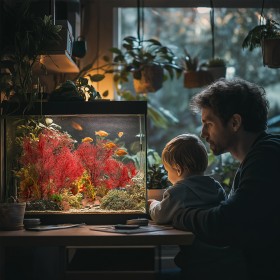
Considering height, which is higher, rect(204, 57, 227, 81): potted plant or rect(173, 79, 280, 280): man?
rect(204, 57, 227, 81): potted plant

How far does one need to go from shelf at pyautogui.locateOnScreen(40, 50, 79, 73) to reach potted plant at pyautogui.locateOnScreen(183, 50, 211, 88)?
35.0 inches

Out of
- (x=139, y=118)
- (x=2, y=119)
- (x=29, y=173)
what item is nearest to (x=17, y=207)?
(x=29, y=173)

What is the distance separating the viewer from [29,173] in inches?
111

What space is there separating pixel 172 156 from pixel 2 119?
88 cm

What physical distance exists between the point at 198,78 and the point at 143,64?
0.42m

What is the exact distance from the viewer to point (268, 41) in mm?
3312

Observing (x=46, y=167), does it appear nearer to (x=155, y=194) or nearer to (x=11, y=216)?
(x=11, y=216)

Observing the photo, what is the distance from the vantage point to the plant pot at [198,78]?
4.12 m

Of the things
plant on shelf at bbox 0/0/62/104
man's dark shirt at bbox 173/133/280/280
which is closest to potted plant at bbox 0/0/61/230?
plant on shelf at bbox 0/0/62/104

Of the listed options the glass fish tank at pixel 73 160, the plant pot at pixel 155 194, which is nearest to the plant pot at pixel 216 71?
the plant pot at pixel 155 194

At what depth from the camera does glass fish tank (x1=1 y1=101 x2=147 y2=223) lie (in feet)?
9.14

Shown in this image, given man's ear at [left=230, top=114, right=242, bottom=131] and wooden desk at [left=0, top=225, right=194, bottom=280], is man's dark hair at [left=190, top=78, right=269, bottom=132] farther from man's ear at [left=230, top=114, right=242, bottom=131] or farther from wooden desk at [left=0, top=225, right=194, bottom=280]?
wooden desk at [left=0, top=225, right=194, bottom=280]

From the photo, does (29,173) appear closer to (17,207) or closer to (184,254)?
(17,207)

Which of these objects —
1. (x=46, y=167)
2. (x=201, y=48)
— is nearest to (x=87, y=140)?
(x=46, y=167)
